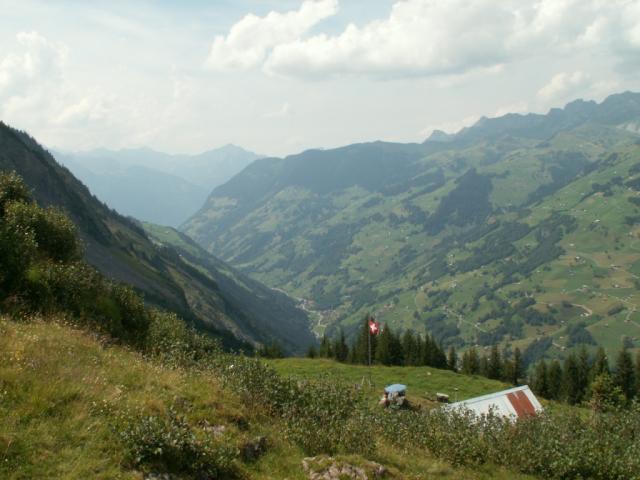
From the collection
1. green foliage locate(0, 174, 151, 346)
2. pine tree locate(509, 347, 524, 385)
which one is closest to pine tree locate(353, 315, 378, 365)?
pine tree locate(509, 347, 524, 385)

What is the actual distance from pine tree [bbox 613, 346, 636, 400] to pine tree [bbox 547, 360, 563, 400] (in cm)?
1063

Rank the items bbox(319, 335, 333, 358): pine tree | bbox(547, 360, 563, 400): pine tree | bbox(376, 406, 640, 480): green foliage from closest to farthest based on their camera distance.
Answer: bbox(376, 406, 640, 480): green foliage < bbox(547, 360, 563, 400): pine tree < bbox(319, 335, 333, 358): pine tree

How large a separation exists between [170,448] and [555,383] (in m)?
108

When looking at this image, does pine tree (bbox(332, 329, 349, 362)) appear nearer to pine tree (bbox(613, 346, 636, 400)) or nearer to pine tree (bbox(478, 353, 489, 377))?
pine tree (bbox(478, 353, 489, 377))

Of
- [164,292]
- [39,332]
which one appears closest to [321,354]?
[164,292]

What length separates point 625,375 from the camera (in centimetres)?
9631

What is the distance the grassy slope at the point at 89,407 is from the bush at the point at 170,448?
351mm

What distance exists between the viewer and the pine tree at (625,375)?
3698 inches

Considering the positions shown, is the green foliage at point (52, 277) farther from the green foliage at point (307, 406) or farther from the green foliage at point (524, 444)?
the green foliage at point (524, 444)

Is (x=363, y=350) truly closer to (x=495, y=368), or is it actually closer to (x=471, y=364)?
(x=471, y=364)

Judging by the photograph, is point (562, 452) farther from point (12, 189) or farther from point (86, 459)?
point (12, 189)

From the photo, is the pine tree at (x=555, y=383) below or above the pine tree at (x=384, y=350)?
below

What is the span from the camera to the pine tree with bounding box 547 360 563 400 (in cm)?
9935

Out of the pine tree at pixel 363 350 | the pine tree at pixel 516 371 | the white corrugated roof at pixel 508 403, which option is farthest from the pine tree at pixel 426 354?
the white corrugated roof at pixel 508 403
